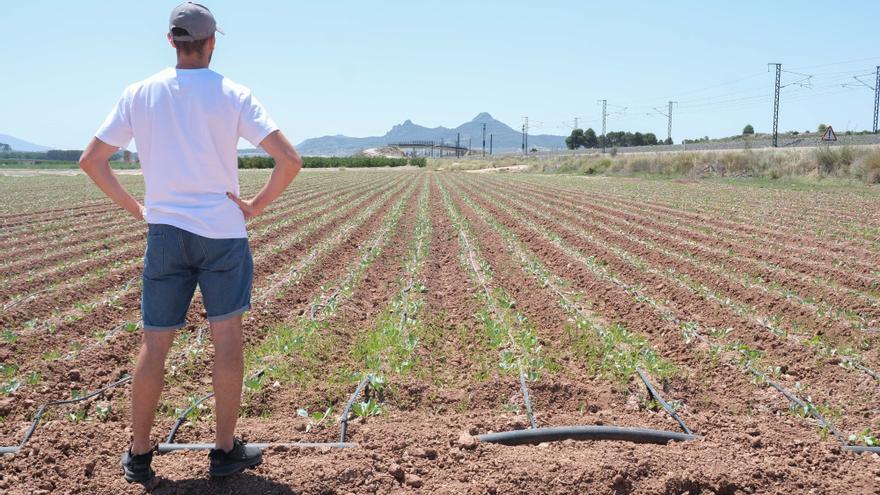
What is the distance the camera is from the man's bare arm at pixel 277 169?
310 centimetres

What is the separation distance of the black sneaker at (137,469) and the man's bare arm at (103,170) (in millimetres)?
1165

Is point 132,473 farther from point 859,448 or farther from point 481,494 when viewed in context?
point 859,448

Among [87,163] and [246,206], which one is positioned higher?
[87,163]

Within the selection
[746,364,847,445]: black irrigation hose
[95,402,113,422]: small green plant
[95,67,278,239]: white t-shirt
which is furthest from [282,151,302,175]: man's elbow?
[746,364,847,445]: black irrigation hose

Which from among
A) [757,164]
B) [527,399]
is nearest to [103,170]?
[527,399]

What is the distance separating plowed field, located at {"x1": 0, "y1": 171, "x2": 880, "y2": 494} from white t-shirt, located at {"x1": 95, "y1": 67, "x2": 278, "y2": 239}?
131cm

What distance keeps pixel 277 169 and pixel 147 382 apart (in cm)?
115

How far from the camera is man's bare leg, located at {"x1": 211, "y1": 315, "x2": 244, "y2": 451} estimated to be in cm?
319

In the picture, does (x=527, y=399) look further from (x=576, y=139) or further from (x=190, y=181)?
(x=576, y=139)

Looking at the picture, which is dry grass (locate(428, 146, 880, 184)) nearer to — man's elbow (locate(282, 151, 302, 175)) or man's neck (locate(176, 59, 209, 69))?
man's elbow (locate(282, 151, 302, 175))

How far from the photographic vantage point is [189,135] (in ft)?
10.2

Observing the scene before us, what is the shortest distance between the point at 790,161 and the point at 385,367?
3480 cm

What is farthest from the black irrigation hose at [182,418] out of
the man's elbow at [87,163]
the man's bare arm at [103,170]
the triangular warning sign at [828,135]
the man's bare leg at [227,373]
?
the triangular warning sign at [828,135]

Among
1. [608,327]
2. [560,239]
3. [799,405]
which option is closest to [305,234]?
[560,239]
